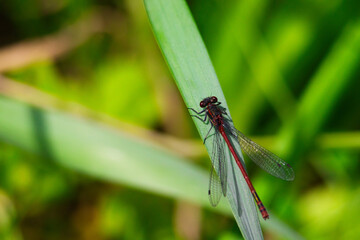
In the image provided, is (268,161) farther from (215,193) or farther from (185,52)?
(185,52)

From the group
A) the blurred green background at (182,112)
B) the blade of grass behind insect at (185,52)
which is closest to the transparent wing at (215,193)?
the blade of grass behind insect at (185,52)

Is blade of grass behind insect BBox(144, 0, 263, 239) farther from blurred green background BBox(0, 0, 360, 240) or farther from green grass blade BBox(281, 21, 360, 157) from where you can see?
blurred green background BBox(0, 0, 360, 240)

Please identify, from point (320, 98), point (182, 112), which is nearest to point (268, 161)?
point (320, 98)

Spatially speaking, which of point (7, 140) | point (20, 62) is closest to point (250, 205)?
point (7, 140)

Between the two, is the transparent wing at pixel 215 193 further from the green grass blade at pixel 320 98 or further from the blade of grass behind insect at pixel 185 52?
the green grass blade at pixel 320 98

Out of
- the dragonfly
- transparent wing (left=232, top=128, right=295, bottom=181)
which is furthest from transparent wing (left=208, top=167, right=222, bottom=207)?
transparent wing (left=232, top=128, right=295, bottom=181)

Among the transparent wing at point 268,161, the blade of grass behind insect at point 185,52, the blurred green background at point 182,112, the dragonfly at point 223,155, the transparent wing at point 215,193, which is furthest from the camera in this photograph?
the blurred green background at point 182,112

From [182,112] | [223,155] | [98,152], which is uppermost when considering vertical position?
[182,112]
